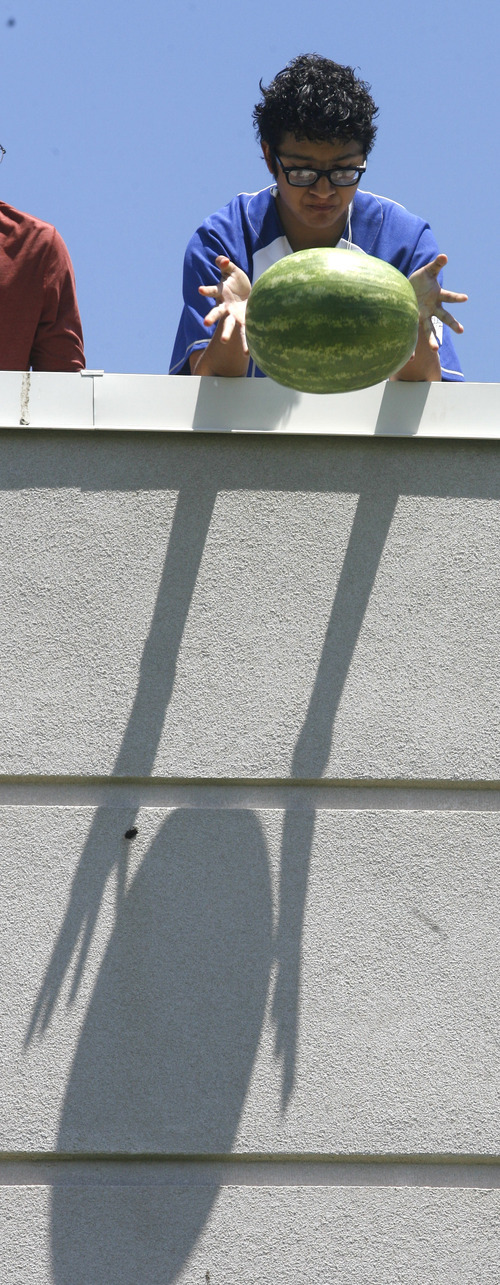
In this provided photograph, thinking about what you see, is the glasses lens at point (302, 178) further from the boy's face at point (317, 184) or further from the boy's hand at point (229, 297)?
the boy's hand at point (229, 297)

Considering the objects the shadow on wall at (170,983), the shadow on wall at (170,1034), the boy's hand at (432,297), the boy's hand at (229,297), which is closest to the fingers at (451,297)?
the boy's hand at (432,297)

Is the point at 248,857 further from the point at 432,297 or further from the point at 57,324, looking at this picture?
the point at 57,324

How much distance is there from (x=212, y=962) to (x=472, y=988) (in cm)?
72

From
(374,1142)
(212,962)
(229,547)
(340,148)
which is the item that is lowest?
(374,1142)

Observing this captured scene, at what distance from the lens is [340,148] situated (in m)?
4.31

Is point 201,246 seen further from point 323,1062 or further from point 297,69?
point 323,1062

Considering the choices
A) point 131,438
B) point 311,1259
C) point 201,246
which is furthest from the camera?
point 201,246

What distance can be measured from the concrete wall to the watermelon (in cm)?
55

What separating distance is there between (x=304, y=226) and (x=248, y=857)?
1.99 m

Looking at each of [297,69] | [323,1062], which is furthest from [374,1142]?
[297,69]

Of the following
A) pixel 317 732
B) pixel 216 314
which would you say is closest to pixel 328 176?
pixel 216 314

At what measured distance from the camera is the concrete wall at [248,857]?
391cm

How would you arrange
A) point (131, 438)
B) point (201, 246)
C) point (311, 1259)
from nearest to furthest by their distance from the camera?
point (311, 1259) < point (131, 438) < point (201, 246)

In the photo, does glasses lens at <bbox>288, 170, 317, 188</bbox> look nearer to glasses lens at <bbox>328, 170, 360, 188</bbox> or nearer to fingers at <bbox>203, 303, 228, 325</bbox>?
glasses lens at <bbox>328, 170, 360, 188</bbox>
